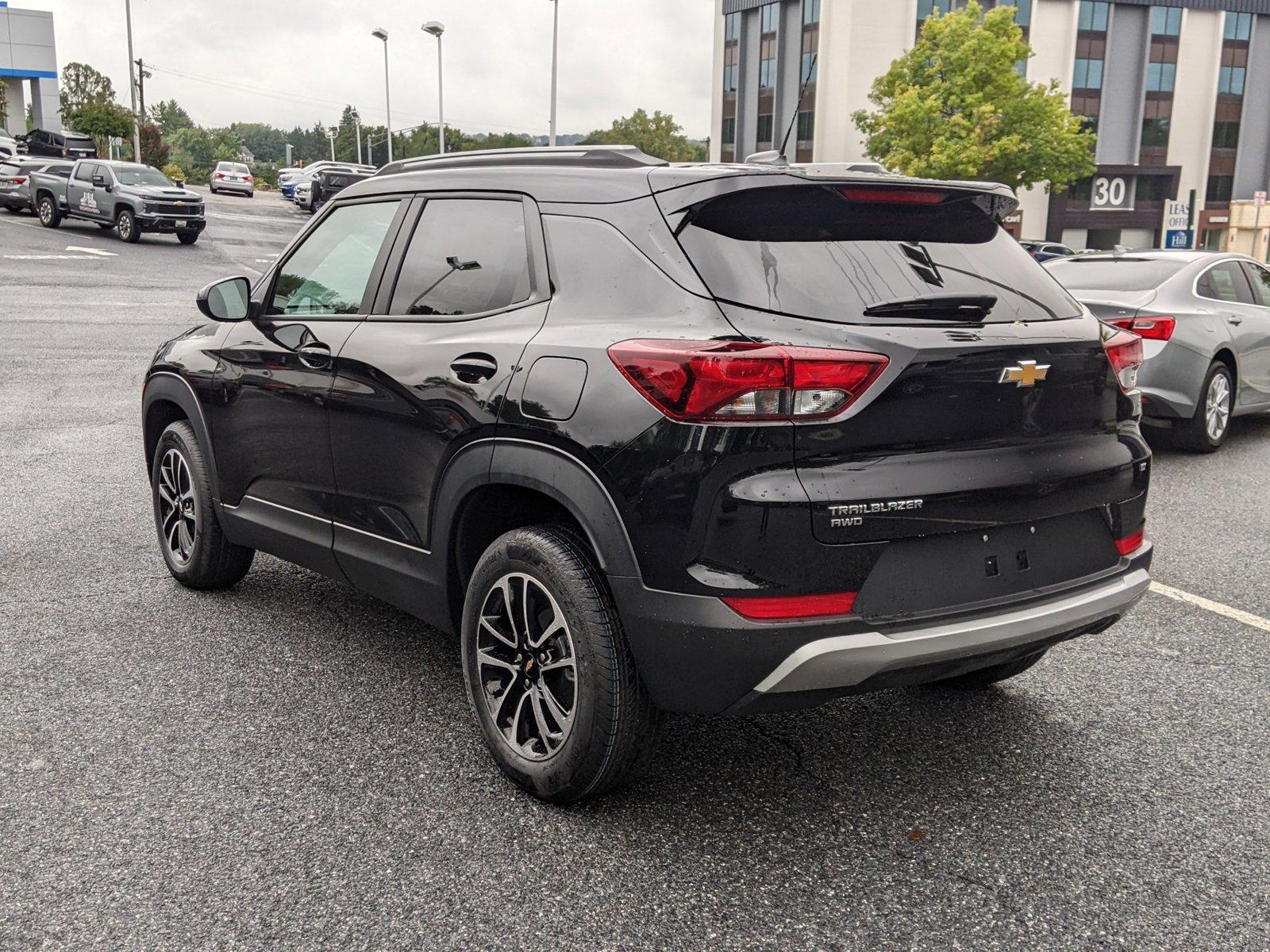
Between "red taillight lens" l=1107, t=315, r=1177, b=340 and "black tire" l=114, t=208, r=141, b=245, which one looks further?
"black tire" l=114, t=208, r=141, b=245

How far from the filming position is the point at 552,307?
3.35m

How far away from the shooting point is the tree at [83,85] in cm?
7012

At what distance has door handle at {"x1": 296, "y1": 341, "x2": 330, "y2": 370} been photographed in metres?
4.19

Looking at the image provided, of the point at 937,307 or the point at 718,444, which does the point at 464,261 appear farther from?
the point at 937,307

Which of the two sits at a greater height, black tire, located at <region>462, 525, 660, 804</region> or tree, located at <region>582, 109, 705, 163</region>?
tree, located at <region>582, 109, 705, 163</region>

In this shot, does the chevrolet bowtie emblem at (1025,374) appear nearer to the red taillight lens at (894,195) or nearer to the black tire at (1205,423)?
the red taillight lens at (894,195)

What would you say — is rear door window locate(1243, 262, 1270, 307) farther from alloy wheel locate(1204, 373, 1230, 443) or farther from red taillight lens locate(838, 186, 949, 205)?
red taillight lens locate(838, 186, 949, 205)

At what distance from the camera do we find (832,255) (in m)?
3.11

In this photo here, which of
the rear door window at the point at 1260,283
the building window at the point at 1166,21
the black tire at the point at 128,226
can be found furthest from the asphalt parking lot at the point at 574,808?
the building window at the point at 1166,21

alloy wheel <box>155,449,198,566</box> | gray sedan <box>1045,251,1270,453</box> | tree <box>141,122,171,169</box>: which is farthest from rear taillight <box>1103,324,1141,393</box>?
tree <box>141,122,171,169</box>

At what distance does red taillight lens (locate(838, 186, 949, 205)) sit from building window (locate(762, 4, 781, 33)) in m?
70.6

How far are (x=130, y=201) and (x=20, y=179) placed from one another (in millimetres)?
8474

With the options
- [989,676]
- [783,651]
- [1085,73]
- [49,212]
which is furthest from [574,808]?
[1085,73]

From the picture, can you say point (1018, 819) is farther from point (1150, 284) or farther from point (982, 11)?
point (982, 11)
